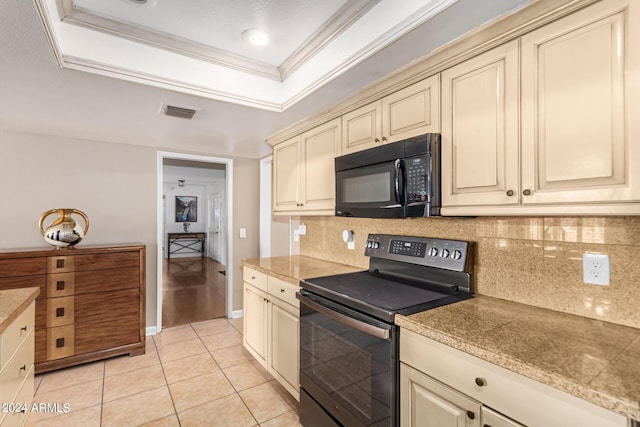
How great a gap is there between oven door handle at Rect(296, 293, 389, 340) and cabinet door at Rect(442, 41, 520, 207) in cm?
69

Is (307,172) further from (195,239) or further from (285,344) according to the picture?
(195,239)

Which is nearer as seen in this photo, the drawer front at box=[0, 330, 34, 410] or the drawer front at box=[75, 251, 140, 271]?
the drawer front at box=[0, 330, 34, 410]

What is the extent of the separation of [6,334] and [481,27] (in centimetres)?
237

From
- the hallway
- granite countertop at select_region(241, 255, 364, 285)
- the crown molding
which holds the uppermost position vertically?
the crown molding

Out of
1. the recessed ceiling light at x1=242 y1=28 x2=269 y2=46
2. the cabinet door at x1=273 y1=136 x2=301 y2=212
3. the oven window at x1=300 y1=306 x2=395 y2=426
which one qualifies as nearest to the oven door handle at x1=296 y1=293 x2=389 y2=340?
Answer: the oven window at x1=300 y1=306 x2=395 y2=426

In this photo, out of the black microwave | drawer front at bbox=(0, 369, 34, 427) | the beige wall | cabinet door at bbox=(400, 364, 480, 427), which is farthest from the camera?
the beige wall

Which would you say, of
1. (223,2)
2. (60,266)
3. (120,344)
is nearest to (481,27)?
(223,2)

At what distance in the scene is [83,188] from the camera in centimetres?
321

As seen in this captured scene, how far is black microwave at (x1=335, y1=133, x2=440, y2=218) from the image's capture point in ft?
5.02

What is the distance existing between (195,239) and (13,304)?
26.9 feet

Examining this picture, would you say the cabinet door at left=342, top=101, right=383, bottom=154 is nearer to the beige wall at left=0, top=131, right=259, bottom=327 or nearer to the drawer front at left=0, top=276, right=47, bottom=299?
the beige wall at left=0, top=131, right=259, bottom=327

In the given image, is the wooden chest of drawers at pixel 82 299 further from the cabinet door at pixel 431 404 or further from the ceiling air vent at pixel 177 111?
the cabinet door at pixel 431 404

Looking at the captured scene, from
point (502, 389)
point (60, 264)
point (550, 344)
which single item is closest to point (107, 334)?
point (60, 264)

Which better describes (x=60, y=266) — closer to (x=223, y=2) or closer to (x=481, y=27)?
(x=223, y=2)
